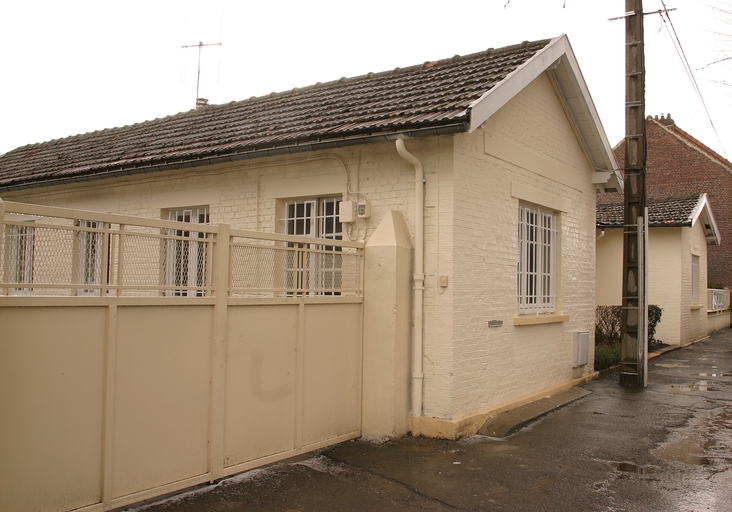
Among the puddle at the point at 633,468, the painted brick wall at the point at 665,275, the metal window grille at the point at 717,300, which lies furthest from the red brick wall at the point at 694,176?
the puddle at the point at 633,468

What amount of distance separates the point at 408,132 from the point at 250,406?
11.4 ft

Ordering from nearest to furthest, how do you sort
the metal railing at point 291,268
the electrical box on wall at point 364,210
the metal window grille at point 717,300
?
the metal railing at point 291,268 < the electrical box on wall at point 364,210 < the metal window grille at point 717,300

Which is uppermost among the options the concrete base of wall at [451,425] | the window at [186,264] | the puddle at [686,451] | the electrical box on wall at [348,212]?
the electrical box on wall at [348,212]

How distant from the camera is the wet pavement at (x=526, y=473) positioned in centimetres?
564

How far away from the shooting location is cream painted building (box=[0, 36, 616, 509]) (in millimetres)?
7750

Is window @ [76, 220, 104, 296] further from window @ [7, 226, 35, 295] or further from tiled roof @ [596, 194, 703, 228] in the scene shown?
tiled roof @ [596, 194, 703, 228]

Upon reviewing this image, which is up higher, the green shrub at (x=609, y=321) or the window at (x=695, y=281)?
the window at (x=695, y=281)

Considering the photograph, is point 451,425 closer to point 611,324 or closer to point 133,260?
point 133,260

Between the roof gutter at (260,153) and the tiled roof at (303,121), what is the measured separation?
0.07ft

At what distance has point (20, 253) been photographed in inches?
194

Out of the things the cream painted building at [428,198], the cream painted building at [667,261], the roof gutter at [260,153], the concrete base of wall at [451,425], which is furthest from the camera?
the cream painted building at [667,261]

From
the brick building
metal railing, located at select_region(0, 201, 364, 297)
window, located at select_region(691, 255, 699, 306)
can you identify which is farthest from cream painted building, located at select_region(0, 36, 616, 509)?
the brick building

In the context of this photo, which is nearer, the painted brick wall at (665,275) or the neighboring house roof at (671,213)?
the neighboring house roof at (671,213)

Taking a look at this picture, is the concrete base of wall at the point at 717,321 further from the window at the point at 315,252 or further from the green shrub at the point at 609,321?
the window at the point at 315,252
